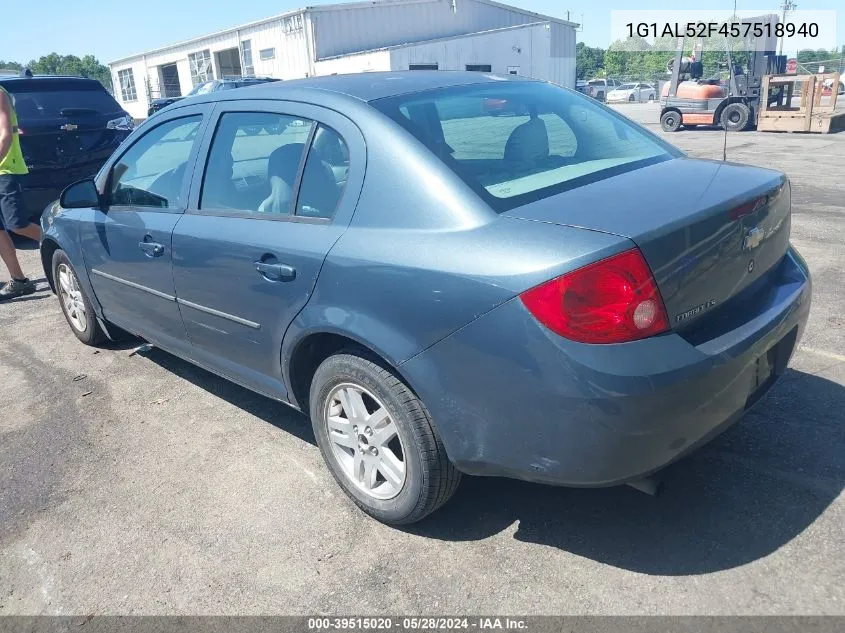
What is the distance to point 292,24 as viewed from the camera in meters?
31.1

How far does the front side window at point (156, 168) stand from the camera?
361cm

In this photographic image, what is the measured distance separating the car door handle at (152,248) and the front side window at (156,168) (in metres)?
0.21

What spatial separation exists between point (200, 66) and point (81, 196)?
128 feet

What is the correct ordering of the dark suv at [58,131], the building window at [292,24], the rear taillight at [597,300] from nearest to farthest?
1. the rear taillight at [597,300]
2. the dark suv at [58,131]
3. the building window at [292,24]

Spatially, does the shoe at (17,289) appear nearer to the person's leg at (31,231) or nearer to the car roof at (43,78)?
the person's leg at (31,231)

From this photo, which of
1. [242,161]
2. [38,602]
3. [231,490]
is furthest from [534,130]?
[38,602]

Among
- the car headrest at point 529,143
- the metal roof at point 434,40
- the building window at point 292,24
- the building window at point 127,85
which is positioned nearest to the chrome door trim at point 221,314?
the car headrest at point 529,143

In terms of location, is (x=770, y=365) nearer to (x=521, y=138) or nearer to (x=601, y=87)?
(x=521, y=138)

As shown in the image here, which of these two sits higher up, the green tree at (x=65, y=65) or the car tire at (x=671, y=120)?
the green tree at (x=65, y=65)

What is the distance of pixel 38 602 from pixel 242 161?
6.53ft

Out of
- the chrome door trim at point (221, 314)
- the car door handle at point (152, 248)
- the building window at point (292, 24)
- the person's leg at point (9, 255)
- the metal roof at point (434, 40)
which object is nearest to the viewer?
the chrome door trim at point (221, 314)

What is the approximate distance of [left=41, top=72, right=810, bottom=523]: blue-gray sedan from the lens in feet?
7.02

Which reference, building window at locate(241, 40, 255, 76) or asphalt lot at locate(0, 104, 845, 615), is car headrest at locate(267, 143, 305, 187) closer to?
asphalt lot at locate(0, 104, 845, 615)

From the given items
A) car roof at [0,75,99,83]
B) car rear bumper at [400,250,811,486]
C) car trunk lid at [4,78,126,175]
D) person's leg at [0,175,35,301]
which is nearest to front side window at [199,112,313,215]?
car rear bumper at [400,250,811,486]
